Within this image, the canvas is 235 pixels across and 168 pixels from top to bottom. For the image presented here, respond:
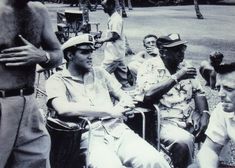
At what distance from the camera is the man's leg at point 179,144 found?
491 centimetres

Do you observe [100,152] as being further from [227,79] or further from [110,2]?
[110,2]

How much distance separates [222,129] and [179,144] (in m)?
1.22

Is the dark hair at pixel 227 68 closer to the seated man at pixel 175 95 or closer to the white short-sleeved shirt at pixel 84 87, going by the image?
the seated man at pixel 175 95

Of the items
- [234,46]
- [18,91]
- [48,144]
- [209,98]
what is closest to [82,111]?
[48,144]

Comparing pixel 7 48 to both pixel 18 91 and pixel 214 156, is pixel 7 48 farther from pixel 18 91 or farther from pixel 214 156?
pixel 214 156

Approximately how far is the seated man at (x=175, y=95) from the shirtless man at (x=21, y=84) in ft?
5.56

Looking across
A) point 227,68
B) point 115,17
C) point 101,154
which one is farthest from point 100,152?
point 115,17

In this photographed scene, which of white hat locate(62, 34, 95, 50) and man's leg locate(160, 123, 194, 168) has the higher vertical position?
white hat locate(62, 34, 95, 50)

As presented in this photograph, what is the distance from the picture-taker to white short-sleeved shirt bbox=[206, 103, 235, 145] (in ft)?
12.1

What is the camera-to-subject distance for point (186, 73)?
5.03 meters

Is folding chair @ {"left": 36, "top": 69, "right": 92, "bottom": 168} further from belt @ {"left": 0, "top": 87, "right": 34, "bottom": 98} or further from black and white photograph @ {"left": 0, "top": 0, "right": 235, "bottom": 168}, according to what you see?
belt @ {"left": 0, "top": 87, "right": 34, "bottom": 98}

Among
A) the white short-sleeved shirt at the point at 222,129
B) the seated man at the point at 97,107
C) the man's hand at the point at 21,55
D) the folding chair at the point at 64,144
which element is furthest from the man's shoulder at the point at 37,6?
the white short-sleeved shirt at the point at 222,129

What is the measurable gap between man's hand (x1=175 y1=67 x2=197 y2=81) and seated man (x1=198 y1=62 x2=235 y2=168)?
4.03 ft

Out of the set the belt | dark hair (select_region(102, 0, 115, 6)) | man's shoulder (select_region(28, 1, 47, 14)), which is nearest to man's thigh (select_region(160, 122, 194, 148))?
the belt
